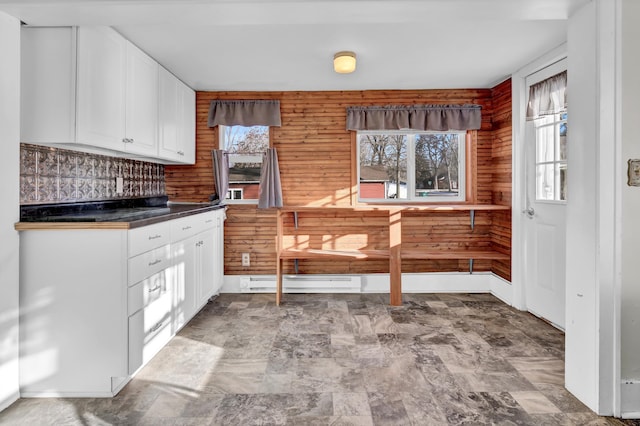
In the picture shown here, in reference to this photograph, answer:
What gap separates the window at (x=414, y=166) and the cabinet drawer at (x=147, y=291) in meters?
2.43

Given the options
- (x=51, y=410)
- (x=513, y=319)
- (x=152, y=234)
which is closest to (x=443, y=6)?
(x=152, y=234)

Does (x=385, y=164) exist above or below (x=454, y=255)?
above

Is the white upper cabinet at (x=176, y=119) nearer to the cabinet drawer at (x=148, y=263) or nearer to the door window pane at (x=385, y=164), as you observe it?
the cabinet drawer at (x=148, y=263)

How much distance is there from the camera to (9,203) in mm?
1993

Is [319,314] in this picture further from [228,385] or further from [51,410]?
[51,410]

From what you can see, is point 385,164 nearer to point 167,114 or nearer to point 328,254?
point 328,254

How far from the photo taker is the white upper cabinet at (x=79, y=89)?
2227mm

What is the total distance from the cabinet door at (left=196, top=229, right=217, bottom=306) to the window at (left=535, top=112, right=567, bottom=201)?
2991 mm

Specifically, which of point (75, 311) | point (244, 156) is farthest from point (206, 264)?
point (75, 311)

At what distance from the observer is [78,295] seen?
6.70 feet

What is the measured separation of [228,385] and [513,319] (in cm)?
248

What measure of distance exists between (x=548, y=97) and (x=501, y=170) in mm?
951

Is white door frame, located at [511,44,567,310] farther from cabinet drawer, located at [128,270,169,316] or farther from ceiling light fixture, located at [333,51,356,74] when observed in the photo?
cabinet drawer, located at [128,270,169,316]

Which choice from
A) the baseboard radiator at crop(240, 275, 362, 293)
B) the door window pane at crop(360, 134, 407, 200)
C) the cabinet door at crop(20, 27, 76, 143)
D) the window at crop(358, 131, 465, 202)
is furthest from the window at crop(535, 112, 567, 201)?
the cabinet door at crop(20, 27, 76, 143)
